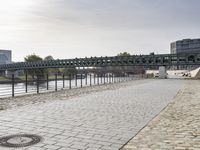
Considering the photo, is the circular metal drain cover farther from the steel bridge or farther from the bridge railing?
the steel bridge

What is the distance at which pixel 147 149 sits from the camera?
242 inches

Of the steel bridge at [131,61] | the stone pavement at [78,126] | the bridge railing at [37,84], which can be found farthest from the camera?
the steel bridge at [131,61]

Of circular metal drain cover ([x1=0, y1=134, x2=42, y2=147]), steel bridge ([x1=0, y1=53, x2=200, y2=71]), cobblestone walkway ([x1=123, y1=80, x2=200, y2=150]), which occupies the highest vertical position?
steel bridge ([x1=0, y1=53, x2=200, y2=71])

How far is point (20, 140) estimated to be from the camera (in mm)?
6871

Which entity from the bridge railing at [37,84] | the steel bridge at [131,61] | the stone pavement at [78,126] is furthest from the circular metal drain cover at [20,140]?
the steel bridge at [131,61]

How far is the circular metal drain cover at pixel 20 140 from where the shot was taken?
6523 mm

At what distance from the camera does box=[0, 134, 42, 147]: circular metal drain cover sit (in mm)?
6523

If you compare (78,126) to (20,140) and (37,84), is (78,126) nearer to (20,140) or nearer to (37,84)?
(20,140)

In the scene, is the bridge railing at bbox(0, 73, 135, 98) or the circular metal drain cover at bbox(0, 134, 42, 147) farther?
the bridge railing at bbox(0, 73, 135, 98)

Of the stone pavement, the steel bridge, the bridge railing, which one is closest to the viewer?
the stone pavement

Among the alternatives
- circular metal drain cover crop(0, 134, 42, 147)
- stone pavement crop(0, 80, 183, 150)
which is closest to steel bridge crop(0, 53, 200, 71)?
stone pavement crop(0, 80, 183, 150)

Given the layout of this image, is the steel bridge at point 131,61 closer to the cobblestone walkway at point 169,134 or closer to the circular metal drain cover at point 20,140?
the cobblestone walkway at point 169,134

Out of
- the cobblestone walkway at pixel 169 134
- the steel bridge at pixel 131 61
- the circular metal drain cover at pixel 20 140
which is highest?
the steel bridge at pixel 131 61

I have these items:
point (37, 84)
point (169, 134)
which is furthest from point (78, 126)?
point (37, 84)
